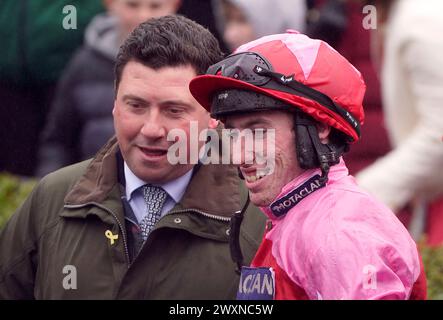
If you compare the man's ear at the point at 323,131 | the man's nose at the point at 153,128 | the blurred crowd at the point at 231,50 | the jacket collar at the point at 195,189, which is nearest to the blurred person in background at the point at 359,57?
the blurred crowd at the point at 231,50

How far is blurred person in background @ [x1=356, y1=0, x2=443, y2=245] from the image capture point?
681 centimetres

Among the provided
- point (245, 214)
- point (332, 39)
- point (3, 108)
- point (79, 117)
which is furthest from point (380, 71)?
point (245, 214)

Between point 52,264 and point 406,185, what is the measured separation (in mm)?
2710

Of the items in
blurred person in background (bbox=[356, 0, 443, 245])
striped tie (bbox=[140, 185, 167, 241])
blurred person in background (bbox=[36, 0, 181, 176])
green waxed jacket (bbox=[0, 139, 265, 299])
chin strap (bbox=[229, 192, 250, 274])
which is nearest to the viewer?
chin strap (bbox=[229, 192, 250, 274])

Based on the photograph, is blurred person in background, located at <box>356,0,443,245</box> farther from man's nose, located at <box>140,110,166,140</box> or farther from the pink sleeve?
the pink sleeve

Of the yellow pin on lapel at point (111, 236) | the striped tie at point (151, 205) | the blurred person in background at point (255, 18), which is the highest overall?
the blurred person in background at point (255, 18)

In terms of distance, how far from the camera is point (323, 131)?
4.32 meters

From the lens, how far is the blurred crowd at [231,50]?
6.93 m

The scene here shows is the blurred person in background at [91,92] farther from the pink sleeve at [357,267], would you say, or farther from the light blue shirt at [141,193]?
the pink sleeve at [357,267]

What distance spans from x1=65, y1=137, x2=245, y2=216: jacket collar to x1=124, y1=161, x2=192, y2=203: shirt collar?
0.11 ft

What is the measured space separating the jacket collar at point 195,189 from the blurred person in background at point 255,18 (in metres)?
3.06

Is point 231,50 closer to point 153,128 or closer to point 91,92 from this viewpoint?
point 91,92

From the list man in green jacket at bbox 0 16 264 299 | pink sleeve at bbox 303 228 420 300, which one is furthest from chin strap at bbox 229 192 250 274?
pink sleeve at bbox 303 228 420 300

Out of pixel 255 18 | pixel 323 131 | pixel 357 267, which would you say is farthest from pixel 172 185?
pixel 255 18
